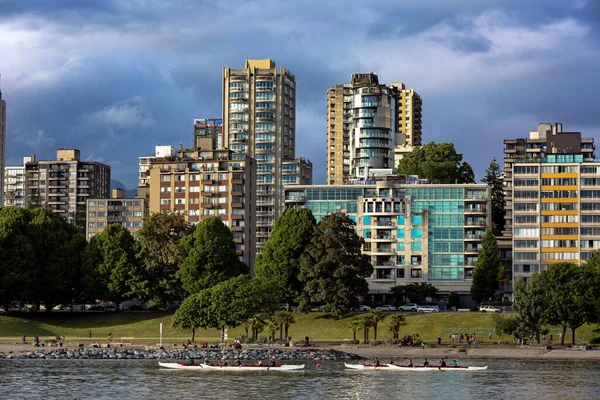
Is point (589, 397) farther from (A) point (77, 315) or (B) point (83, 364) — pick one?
(A) point (77, 315)

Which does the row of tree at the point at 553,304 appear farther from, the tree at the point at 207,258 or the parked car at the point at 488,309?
the tree at the point at 207,258

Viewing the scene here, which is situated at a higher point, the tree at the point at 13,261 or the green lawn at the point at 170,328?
the tree at the point at 13,261

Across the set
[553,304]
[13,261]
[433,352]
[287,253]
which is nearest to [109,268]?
[13,261]

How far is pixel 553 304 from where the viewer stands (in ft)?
490

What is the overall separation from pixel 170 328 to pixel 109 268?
20474 millimetres

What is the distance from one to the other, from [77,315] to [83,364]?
54418 mm

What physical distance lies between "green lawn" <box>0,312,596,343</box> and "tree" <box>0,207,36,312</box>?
5008 mm

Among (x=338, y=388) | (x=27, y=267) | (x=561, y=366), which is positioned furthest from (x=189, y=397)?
(x=27, y=267)

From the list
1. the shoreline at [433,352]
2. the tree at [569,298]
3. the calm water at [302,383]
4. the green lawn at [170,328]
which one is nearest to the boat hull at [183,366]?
the calm water at [302,383]

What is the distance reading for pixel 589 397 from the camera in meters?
106

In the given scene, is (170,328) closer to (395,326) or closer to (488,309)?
(395,326)

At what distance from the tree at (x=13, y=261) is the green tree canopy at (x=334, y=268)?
48163 mm

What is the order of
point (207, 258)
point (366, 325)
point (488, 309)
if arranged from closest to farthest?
point (366, 325) < point (488, 309) < point (207, 258)

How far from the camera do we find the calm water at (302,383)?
111062 mm
